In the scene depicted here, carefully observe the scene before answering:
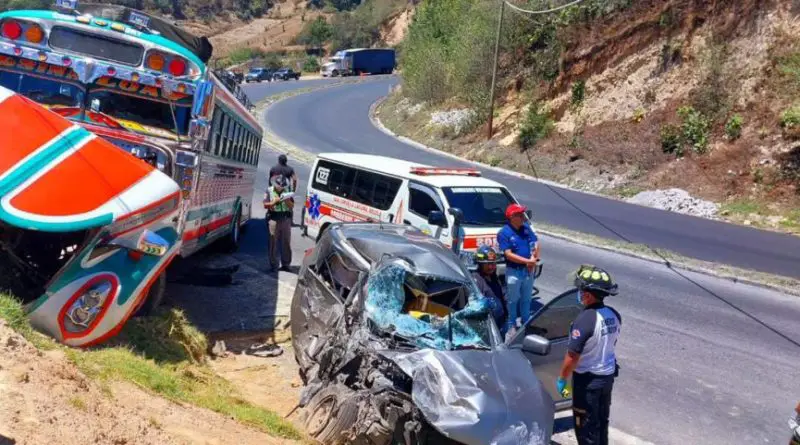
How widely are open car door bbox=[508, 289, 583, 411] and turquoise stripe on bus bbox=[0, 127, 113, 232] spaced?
148 inches

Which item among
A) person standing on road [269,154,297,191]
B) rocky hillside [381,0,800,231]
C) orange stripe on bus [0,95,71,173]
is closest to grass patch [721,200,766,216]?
rocky hillside [381,0,800,231]

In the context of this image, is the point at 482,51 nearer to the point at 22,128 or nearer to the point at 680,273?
the point at 680,273

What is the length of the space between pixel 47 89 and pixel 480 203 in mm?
6325

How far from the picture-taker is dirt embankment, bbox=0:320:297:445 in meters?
4.71

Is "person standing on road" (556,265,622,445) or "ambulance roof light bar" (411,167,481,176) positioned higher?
"ambulance roof light bar" (411,167,481,176)

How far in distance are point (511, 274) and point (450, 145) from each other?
26234 millimetres

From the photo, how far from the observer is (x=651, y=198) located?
80.2 feet

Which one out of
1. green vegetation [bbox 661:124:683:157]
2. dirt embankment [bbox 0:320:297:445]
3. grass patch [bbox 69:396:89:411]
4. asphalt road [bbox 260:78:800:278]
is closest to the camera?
dirt embankment [bbox 0:320:297:445]

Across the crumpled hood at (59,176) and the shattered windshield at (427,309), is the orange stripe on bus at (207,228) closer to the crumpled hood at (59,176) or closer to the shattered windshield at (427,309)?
the crumpled hood at (59,176)

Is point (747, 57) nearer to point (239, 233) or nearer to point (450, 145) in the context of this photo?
point (450, 145)

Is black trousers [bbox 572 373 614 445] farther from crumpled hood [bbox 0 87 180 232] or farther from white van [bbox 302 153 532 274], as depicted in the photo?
white van [bbox 302 153 532 274]

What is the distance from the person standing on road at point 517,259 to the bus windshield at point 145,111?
13.8 ft

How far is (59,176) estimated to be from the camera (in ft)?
22.3

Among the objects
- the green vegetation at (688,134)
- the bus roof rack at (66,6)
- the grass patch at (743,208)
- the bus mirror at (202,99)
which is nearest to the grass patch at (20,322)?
the bus mirror at (202,99)
